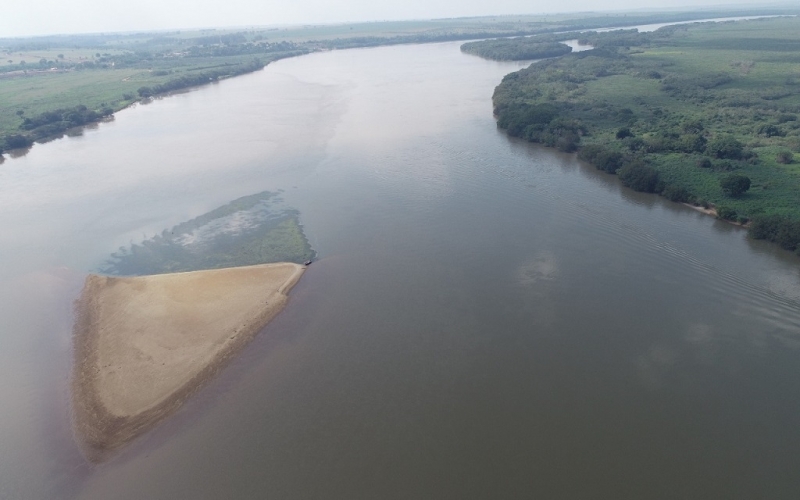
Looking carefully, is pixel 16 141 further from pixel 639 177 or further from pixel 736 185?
pixel 736 185

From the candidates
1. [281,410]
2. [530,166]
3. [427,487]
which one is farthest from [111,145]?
[427,487]

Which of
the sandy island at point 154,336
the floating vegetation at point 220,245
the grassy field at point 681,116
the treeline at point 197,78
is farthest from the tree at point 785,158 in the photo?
the treeline at point 197,78

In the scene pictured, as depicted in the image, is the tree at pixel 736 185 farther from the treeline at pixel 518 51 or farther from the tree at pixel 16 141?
the treeline at pixel 518 51

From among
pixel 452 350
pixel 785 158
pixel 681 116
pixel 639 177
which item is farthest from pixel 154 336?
pixel 681 116

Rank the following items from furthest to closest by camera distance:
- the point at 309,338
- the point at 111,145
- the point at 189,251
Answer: the point at 111,145
the point at 189,251
the point at 309,338

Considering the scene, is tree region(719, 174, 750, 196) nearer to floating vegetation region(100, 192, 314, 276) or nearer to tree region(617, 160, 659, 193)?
tree region(617, 160, 659, 193)

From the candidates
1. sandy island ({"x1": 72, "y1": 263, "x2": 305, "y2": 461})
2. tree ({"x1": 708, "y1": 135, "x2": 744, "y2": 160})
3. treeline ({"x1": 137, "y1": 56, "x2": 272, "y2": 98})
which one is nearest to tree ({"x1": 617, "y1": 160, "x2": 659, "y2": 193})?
tree ({"x1": 708, "y1": 135, "x2": 744, "y2": 160})

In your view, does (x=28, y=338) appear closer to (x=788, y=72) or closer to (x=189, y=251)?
(x=189, y=251)

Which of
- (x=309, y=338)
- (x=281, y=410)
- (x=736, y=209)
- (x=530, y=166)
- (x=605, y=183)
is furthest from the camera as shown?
(x=530, y=166)
